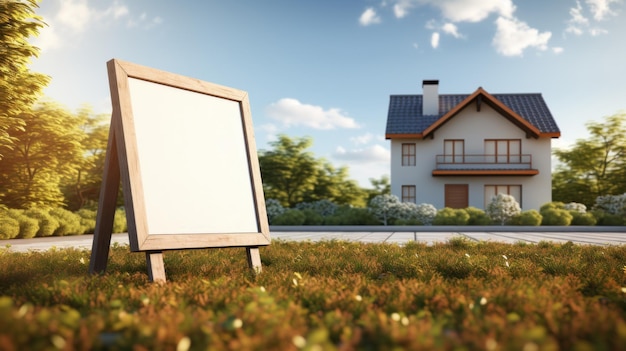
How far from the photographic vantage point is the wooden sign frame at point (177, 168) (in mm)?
4986

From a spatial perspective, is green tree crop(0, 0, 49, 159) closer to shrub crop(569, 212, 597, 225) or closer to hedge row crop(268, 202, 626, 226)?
hedge row crop(268, 202, 626, 226)

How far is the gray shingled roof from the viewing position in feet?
106

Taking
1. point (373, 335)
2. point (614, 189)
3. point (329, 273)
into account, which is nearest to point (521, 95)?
point (614, 189)

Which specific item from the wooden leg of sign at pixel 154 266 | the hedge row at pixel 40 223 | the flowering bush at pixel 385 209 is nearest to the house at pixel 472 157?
the flowering bush at pixel 385 209

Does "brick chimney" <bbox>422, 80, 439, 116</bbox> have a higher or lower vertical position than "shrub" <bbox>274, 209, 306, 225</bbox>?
higher

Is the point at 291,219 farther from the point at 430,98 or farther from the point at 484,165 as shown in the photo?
the point at 430,98

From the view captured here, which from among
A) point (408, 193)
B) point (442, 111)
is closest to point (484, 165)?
point (442, 111)

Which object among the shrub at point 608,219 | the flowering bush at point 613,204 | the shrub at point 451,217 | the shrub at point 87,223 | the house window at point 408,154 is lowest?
the shrub at point 608,219

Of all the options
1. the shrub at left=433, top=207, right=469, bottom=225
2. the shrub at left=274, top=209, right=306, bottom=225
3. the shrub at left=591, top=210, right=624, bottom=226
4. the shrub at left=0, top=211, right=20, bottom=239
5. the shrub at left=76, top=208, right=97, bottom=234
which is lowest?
the shrub at left=591, top=210, right=624, bottom=226

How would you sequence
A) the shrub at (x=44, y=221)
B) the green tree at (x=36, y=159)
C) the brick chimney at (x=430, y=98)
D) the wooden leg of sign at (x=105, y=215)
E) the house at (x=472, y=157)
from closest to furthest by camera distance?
the wooden leg of sign at (x=105, y=215)
the shrub at (x=44, y=221)
the green tree at (x=36, y=159)
the house at (x=472, y=157)
the brick chimney at (x=430, y=98)

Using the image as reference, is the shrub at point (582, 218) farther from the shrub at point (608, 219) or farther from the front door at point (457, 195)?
the front door at point (457, 195)

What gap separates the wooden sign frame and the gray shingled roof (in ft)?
86.9

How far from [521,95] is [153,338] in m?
37.0

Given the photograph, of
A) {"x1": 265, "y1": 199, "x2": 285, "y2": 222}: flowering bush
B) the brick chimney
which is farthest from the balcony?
{"x1": 265, "y1": 199, "x2": 285, "y2": 222}: flowering bush
